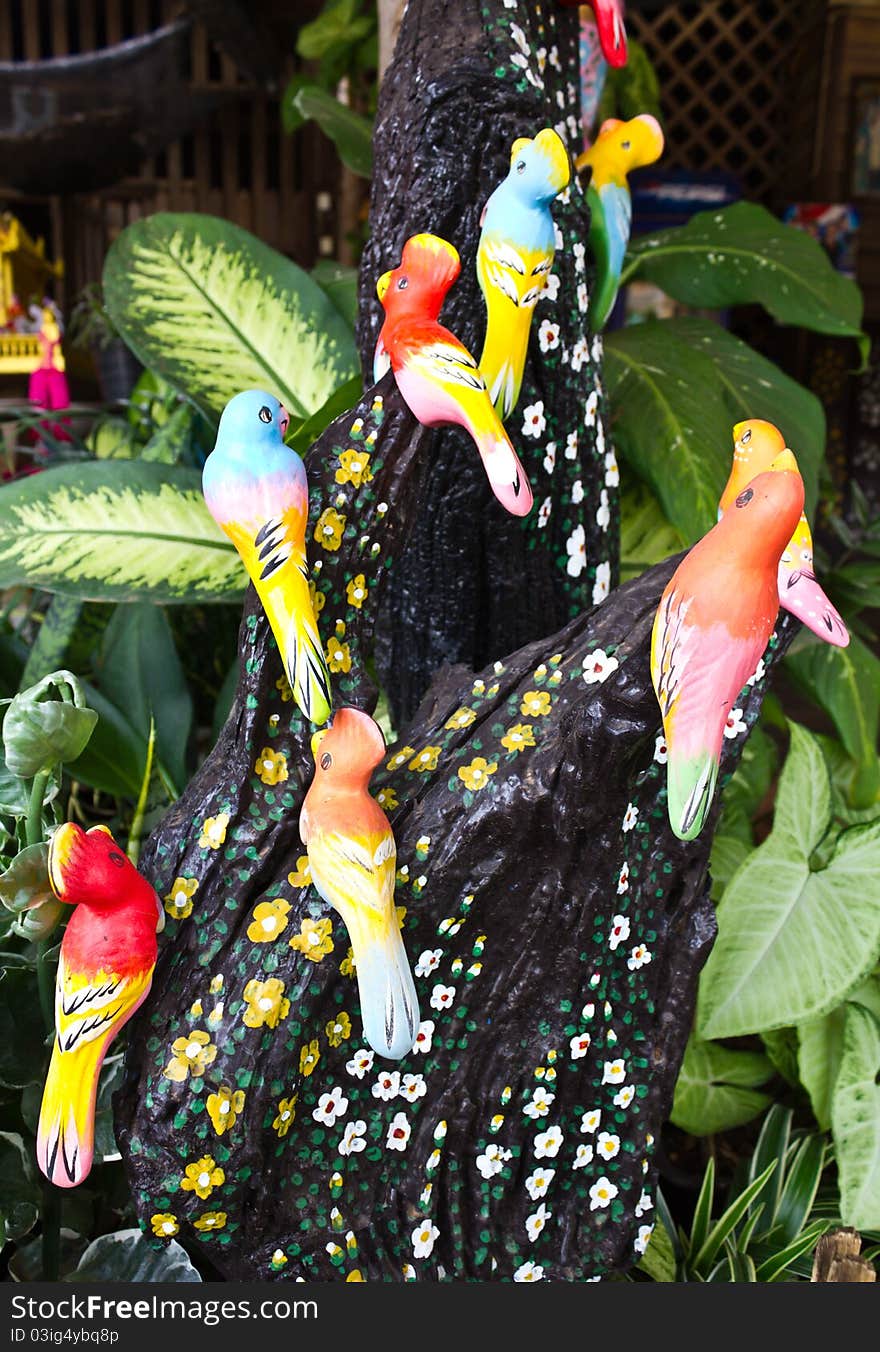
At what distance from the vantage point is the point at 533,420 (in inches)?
27.0

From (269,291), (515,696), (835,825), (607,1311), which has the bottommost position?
(835,825)

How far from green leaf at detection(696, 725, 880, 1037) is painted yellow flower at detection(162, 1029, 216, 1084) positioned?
0.43 meters

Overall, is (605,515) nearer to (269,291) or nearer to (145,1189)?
(269,291)

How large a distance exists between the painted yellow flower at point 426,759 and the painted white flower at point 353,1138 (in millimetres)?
184

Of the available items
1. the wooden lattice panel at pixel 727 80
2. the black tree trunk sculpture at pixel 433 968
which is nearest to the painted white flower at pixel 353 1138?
the black tree trunk sculpture at pixel 433 968

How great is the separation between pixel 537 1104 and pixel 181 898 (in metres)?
0.22

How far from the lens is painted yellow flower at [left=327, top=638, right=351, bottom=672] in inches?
22.1

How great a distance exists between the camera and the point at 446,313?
0.67 meters

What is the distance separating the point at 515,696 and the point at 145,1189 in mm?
290

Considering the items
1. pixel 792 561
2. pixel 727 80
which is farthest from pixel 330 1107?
pixel 727 80

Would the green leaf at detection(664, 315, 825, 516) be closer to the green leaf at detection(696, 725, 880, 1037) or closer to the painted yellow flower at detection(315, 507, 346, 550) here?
the green leaf at detection(696, 725, 880, 1037)

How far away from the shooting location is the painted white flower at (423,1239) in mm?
578

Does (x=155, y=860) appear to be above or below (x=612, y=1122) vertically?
above

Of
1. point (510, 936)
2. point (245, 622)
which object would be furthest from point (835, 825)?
point (245, 622)
